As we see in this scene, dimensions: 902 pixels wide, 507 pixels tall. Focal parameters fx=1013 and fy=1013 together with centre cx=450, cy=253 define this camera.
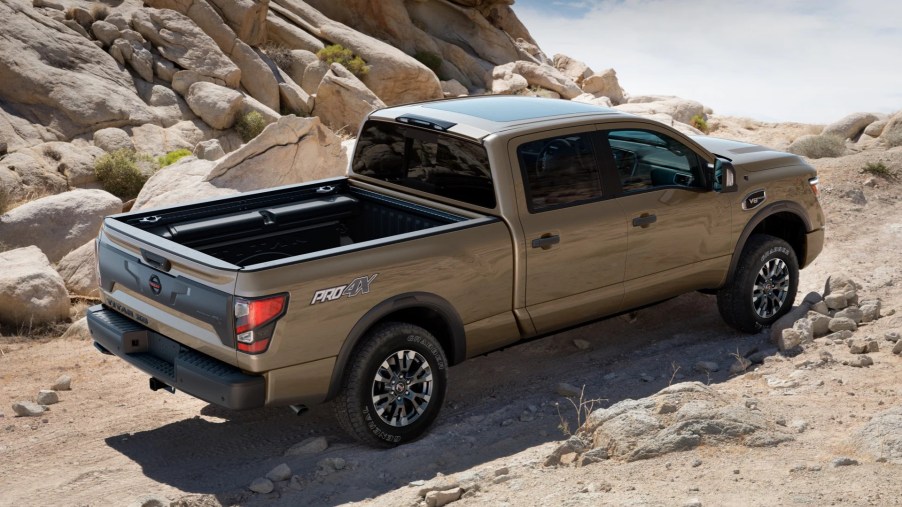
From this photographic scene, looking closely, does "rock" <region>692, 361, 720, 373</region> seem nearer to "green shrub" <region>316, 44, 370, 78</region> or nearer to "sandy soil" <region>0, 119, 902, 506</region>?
"sandy soil" <region>0, 119, 902, 506</region>

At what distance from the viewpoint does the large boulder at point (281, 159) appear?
11.2m

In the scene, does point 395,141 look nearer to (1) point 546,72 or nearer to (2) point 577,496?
(2) point 577,496

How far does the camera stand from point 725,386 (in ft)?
22.9

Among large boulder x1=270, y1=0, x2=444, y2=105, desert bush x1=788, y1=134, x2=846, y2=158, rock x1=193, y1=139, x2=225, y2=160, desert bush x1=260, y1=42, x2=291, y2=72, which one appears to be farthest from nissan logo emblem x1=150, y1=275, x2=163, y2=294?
large boulder x1=270, y1=0, x2=444, y2=105

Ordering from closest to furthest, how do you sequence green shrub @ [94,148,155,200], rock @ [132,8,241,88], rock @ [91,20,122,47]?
1. green shrub @ [94,148,155,200]
2. rock @ [91,20,122,47]
3. rock @ [132,8,241,88]

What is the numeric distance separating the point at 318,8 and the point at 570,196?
2338cm

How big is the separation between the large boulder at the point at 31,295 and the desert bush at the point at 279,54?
1466 cm

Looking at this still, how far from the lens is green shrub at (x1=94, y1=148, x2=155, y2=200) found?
15.1 meters

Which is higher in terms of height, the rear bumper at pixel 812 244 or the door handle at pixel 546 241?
the door handle at pixel 546 241

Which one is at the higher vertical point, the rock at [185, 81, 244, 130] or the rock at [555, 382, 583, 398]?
the rock at [185, 81, 244, 130]

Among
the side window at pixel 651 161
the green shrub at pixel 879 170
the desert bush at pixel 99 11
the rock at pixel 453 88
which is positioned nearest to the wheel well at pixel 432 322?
the side window at pixel 651 161

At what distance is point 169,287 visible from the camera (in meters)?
5.71

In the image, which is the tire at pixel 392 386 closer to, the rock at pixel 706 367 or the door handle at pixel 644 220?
the door handle at pixel 644 220

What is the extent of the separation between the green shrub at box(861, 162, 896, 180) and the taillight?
30.2ft
